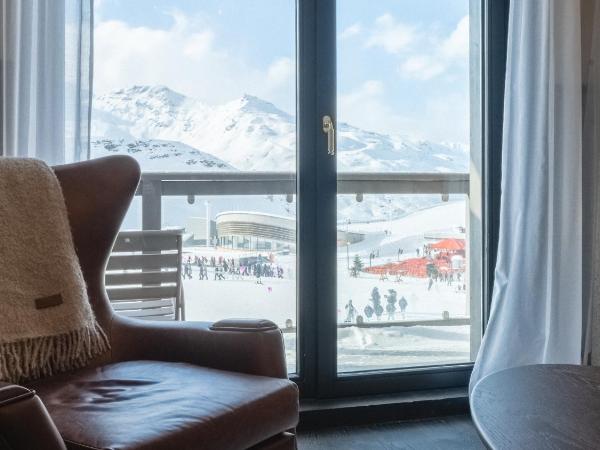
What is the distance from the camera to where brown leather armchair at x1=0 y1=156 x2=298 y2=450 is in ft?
3.51

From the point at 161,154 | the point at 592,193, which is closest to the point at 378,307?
the point at 592,193

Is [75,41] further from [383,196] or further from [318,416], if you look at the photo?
[318,416]

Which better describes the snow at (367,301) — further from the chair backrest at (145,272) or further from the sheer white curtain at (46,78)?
the sheer white curtain at (46,78)

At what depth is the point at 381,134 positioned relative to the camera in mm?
2473

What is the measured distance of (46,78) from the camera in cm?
184

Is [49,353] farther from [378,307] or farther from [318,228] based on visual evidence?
[378,307]

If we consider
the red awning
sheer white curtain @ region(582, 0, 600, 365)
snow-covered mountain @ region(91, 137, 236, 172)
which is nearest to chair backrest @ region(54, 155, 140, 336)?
snow-covered mountain @ region(91, 137, 236, 172)

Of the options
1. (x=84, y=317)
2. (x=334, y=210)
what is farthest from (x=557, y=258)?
(x=84, y=317)

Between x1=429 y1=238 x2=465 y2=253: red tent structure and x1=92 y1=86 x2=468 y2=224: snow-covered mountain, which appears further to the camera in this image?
x1=429 y1=238 x2=465 y2=253: red tent structure

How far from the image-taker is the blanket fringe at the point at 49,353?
144 cm

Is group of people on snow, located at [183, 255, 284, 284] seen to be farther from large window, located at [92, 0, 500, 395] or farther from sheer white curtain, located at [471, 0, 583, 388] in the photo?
sheer white curtain, located at [471, 0, 583, 388]

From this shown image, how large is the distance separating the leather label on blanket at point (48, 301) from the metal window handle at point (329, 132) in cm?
118

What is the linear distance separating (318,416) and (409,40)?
1.60 metres

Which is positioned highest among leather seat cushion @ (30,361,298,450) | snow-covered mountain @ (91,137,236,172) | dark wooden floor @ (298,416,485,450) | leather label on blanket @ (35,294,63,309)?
snow-covered mountain @ (91,137,236,172)
